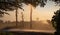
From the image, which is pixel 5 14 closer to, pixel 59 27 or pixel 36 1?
pixel 36 1

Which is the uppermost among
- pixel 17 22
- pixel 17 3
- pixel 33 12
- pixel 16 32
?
pixel 17 3

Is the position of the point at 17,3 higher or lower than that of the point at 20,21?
higher

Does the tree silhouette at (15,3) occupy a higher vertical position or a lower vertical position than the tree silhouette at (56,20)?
higher

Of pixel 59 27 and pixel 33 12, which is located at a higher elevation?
pixel 33 12

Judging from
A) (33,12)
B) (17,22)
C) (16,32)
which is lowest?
(16,32)

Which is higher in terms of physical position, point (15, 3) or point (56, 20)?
point (15, 3)

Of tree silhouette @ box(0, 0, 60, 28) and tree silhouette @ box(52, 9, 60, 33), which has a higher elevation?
tree silhouette @ box(0, 0, 60, 28)

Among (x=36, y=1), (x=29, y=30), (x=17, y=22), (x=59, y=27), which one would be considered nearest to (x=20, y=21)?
(x=17, y=22)

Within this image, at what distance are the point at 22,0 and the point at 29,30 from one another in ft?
1.56

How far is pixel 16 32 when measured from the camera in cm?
215

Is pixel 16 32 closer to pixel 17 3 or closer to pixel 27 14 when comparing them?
pixel 27 14

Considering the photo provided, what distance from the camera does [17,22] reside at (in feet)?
7.14

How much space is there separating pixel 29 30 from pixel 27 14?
9.6 inches

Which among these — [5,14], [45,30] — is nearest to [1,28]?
[5,14]
